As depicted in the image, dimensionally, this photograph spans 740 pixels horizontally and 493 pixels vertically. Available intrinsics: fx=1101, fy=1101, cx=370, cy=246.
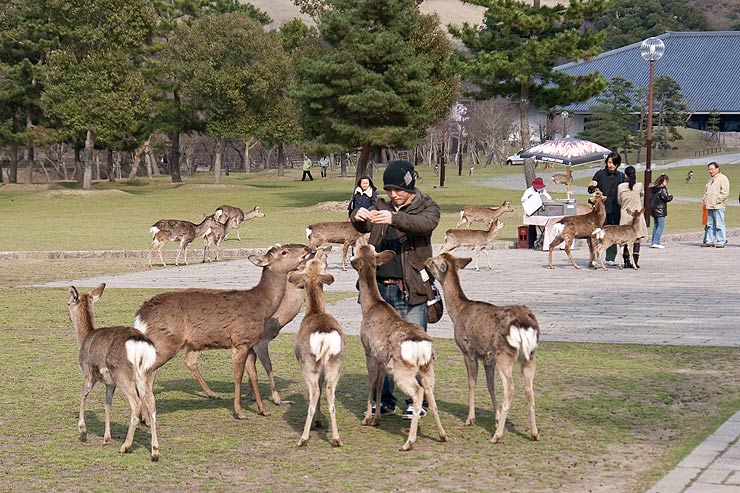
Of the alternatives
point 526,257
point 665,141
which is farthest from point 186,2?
point 526,257

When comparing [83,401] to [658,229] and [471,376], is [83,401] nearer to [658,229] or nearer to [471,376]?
[471,376]

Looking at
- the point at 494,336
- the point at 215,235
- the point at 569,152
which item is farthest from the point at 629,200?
the point at 494,336

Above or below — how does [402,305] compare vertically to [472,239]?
above

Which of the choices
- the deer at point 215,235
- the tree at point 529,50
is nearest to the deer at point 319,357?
the deer at point 215,235

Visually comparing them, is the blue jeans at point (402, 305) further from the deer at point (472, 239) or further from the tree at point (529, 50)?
the tree at point (529, 50)

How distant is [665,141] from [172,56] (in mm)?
39765

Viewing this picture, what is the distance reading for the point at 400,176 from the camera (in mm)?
8523

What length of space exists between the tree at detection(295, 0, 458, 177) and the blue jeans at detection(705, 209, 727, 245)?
19.2 meters

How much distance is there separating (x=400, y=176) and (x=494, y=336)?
1.44 metres

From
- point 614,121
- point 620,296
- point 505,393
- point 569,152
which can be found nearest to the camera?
point 505,393

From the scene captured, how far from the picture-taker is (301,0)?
79062 millimetres

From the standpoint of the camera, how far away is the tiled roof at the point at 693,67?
102875mm

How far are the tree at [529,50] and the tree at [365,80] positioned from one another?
6.47ft

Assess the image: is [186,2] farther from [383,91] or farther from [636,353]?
[636,353]
